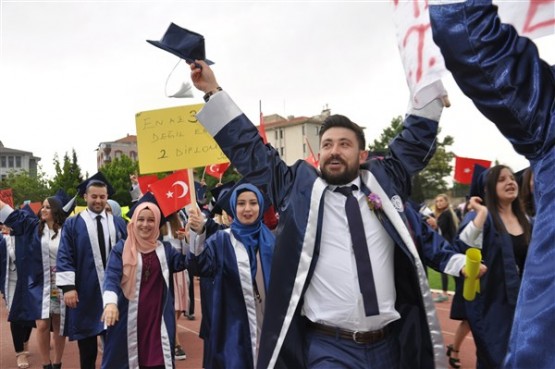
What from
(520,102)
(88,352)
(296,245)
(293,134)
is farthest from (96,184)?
(293,134)

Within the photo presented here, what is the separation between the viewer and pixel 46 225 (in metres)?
7.40

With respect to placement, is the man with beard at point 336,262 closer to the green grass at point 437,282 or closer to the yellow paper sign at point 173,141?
the yellow paper sign at point 173,141

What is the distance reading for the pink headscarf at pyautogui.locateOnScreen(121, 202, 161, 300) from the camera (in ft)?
16.4

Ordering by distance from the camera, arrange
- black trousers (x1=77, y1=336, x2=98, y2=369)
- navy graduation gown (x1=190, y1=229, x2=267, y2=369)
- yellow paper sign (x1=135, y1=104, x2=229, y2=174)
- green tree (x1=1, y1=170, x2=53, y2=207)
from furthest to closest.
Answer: green tree (x1=1, y1=170, x2=53, y2=207), black trousers (x1=77, y1=336, x2=98, y2=369), yellow paper sign (x1=135, y1=104, x2=229, y2=174), navy graduation gown (x1=190, y1=229, x2=267, y2=369)

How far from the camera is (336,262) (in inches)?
118

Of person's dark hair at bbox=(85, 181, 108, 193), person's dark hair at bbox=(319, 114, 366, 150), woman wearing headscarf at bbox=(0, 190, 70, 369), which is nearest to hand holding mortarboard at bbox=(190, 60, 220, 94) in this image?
person's dark hair at bbox=(319, 114, 366, 150)

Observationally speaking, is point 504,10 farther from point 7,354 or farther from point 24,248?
point 7,354

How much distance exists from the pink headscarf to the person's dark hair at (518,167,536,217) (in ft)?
11.3

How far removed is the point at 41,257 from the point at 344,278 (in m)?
5.49

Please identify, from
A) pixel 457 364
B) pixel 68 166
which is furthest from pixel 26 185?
pixel 457 364

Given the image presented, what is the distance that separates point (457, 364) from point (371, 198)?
13.8 feet

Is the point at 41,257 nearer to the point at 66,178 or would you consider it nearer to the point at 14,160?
the point at 66,178

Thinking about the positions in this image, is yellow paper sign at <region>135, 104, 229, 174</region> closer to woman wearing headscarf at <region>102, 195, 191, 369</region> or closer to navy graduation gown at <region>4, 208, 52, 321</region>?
woman wearing headscarf at <region>102, 195, 191, 369</region>

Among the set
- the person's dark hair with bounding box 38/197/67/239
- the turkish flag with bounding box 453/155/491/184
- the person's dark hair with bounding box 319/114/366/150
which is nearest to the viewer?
the person's dark hair with bounding box 319/114/366/150
